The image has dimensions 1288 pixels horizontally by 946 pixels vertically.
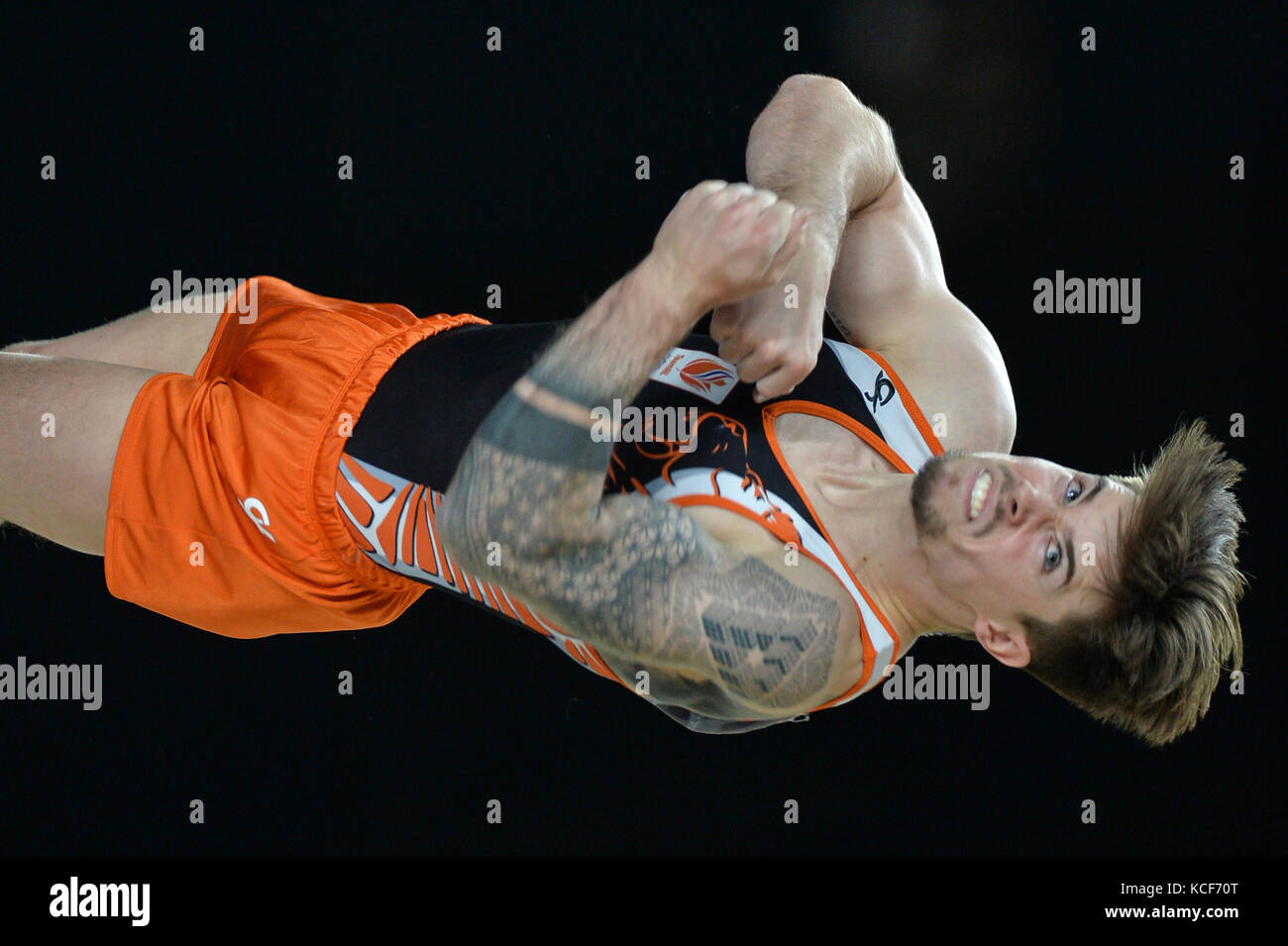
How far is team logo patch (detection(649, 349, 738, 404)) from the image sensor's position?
4.39 feet

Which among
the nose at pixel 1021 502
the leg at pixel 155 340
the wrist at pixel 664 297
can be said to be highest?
the leg at pixel 155 340

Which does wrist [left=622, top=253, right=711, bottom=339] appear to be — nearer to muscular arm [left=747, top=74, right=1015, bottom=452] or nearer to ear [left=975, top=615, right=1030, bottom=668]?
muscular arm [left=747, top=74, right=1015, bottom=452]

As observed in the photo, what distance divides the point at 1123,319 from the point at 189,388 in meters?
1.54

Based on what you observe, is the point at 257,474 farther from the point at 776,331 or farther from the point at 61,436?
the point at 776,331

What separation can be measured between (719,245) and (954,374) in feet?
1.59

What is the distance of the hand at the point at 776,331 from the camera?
120 centimetres

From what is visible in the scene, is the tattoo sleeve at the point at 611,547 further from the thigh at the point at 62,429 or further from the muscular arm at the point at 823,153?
the thigh at the point at 62,429

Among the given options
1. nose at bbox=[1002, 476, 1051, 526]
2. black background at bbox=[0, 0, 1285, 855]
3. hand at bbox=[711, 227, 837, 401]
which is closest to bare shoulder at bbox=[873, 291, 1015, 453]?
nose at bbox=[1002, 476, 1051, 526]

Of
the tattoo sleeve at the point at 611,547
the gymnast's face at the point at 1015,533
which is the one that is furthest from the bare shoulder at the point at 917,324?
the tattoo sleeve at the point at 611,547

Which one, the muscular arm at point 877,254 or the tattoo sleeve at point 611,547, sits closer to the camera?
the tattoo sleeve at point 611,547

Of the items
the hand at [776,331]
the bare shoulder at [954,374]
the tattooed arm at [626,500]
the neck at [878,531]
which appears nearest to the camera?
the tattooed arm at [626,500]

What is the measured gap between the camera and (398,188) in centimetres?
218

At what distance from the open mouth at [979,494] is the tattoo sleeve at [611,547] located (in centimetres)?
18
